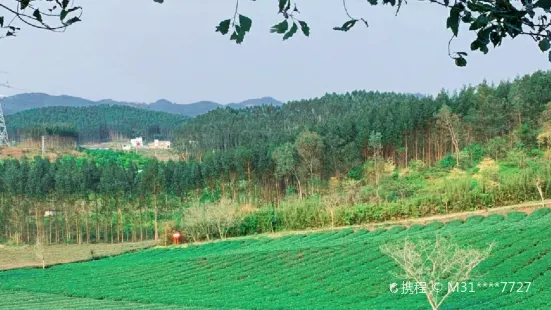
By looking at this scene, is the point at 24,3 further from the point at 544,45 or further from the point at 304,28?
the point at 544,45

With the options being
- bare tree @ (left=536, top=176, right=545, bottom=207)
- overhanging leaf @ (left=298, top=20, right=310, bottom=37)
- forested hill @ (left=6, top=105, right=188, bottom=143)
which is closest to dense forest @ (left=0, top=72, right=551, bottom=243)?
bare tree @ (left=536, top=176, right=545, bottom=207)

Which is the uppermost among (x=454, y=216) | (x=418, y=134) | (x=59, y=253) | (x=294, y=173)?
(x=418, y=134)

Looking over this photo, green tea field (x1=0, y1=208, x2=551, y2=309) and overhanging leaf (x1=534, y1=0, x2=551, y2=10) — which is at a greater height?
overhanging leaf (x1=534, y1=0, x2=551, y2=10)

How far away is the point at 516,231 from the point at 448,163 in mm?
30935

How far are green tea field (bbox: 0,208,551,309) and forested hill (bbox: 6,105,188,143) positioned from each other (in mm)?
92647

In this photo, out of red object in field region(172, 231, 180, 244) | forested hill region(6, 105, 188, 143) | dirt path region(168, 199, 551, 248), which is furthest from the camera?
forested hill region(6, 105, 188, 143)

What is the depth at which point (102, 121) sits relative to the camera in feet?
485

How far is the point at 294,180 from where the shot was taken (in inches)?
2537

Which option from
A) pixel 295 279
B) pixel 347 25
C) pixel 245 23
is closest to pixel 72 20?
pixel 245 23

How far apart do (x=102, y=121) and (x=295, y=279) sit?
126 meters

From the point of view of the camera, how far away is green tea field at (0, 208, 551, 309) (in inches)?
869

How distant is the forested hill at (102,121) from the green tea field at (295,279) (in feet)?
304

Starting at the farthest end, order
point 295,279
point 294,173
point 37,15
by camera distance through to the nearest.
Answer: point 294,173 < point 295,279 < point 37,15

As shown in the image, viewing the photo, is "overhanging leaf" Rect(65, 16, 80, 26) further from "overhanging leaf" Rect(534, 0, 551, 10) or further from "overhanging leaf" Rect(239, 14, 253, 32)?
"overhanging leaf" Rect(534, 0, 551, 10)
